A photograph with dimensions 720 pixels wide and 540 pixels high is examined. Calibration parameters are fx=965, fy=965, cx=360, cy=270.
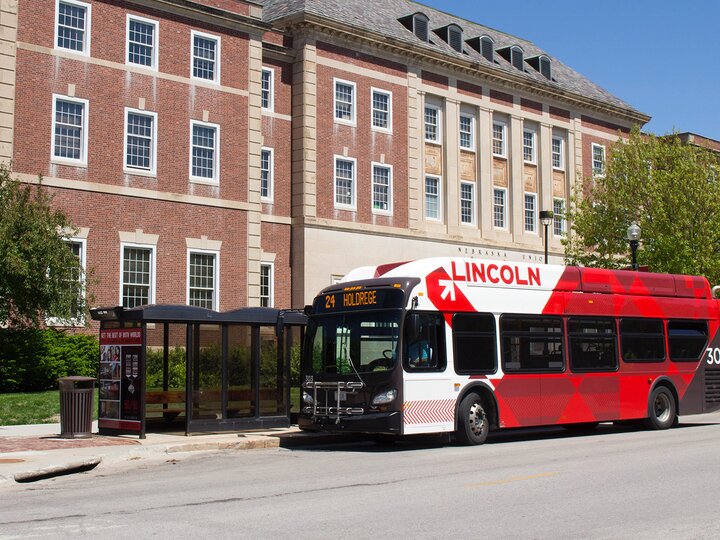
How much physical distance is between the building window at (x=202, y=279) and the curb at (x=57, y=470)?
59.3ft

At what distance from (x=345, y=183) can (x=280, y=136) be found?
3384 mm

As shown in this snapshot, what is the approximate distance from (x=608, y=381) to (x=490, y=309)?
359 centimetres

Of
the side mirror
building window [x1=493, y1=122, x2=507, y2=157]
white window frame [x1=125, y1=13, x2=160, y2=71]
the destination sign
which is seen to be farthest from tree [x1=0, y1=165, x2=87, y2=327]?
building window [x1=493, y1=122, x2=507, y2=157]

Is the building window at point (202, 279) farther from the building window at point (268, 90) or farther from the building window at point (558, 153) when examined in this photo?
the building window at point (558, 153)

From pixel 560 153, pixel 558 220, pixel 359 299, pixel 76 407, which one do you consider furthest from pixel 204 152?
pixel 560 153

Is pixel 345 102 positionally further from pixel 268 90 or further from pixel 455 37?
pixel 455 37

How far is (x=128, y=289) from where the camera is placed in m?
31.0

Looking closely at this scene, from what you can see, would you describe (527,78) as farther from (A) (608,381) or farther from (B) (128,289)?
(A) (608,381)

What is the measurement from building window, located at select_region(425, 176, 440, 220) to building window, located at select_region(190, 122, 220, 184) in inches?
475

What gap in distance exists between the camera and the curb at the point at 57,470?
13375 mm

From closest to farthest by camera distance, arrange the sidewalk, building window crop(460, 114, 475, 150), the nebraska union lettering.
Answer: the sidewalk < the nebraska union lettering < building window crop(460, 114, 475, 150)

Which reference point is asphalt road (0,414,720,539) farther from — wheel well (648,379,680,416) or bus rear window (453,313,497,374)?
wheel well (648,379,680,416)

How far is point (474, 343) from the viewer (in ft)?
57.4

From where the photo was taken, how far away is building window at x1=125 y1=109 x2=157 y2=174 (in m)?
31.5
